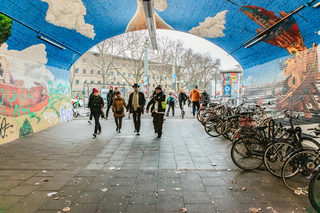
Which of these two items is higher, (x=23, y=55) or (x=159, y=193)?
(x=23, y=55)

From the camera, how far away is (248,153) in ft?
13.8

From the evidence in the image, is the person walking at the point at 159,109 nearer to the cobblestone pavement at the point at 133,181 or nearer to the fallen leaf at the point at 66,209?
the cobblestone pavement at the point at 133,181

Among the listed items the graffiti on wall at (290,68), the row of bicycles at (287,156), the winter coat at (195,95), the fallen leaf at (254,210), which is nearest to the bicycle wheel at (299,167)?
the row of bicycles at (287,156)

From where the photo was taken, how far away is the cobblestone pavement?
9.58 feet

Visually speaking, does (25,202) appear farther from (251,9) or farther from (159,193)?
(251,9)

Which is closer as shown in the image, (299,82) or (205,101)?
(299,82)

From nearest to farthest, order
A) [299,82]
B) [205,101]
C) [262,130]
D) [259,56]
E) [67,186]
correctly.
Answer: [67,186] < [262,130] < [299,82] < [259,56] < [205,101]

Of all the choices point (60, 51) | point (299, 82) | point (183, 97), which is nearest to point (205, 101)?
point (183, 97)

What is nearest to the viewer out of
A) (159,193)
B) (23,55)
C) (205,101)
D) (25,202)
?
(25,202)

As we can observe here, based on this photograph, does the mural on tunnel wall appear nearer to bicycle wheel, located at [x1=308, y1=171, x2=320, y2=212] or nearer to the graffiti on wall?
bicycle wheel, located at [x1=308, y1=171, x2=320, y2=212]

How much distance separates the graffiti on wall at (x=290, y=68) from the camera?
5.46m

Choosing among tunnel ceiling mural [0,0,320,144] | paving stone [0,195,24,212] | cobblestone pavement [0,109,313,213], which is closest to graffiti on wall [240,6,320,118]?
tunnel ceiling mural [0,0,320,144]

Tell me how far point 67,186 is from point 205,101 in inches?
387

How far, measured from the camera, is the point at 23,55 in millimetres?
7160
